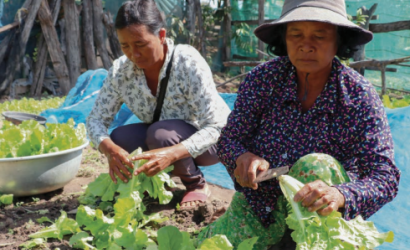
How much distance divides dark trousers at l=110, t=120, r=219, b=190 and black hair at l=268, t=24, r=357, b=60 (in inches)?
33.2

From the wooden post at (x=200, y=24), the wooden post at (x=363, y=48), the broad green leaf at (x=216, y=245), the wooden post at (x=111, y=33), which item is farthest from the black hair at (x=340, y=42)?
the wooden post at (x=200, y=24)

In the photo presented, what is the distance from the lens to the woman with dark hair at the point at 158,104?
7.78 ft

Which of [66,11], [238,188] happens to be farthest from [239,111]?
[66,11]

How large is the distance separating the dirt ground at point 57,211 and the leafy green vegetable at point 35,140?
0.34 m

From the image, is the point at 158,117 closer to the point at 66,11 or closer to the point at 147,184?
the point at 147,184

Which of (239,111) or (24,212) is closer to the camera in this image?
(239,111)

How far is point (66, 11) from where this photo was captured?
749 cm

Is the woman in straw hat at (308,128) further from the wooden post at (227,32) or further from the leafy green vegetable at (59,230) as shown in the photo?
the wooden post at (227,32)

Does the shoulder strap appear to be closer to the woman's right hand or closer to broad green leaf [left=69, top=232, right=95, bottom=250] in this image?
the woman's right hand

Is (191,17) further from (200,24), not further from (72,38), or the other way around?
(72,38)

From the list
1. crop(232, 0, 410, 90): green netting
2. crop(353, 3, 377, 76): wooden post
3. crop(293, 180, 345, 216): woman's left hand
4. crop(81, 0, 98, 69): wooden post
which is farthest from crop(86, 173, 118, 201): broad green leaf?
crop(232, 0, 410, 90): green netting

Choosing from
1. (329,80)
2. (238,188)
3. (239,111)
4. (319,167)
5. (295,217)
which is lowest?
(238,188)

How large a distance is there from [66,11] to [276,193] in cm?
670

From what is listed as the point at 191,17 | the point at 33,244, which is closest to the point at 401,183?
the point at 33,244
